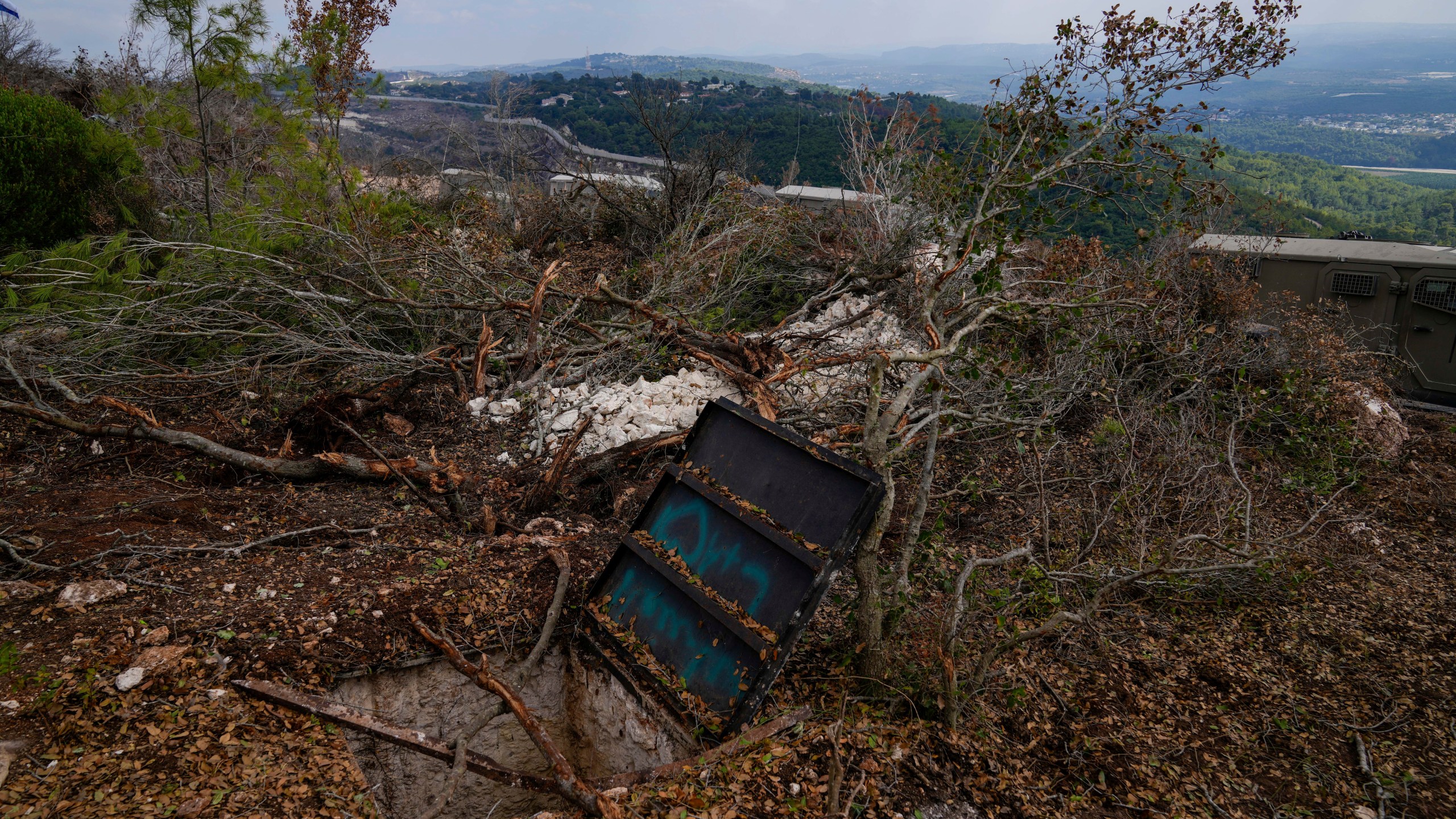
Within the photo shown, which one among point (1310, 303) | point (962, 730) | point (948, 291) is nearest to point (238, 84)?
point (948, 291)

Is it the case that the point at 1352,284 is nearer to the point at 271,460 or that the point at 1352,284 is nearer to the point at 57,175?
the point at 271,460

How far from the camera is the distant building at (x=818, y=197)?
32.2 ft

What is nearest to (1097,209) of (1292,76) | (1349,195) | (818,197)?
(818,197)

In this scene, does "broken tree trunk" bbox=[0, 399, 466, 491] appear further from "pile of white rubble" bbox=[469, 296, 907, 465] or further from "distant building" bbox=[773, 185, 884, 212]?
"distant building" bbox=[773, 185, 884, 212]

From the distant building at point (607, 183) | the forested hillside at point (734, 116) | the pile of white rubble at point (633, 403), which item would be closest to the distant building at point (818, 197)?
the forested hillside at point (734, 116)

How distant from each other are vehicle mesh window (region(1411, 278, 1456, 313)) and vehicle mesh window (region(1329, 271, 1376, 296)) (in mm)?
339

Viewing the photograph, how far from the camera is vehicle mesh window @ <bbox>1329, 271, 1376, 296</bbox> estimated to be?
23.5ft

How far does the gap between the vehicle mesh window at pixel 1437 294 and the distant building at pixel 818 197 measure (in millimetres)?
5541

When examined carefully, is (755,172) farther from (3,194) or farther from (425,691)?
(425,691)

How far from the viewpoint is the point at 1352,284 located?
723 cm

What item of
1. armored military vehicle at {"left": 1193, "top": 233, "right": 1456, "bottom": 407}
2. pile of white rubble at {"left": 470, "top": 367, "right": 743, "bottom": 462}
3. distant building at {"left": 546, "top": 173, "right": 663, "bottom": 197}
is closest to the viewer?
pile of white rubble at {"left": 470, "top": 367, "right": 743, "bottom": 462}

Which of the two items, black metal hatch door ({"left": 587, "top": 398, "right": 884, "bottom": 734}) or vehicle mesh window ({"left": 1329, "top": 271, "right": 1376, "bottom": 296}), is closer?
black metal hatch door ({"left": 587, "top": 398, "right": 884, "bottom": 734})

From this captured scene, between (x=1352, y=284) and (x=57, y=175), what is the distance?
13449mm

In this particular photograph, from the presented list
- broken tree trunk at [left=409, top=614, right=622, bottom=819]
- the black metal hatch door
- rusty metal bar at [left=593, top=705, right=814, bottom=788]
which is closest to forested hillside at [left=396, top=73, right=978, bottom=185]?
the black metal hatch door
